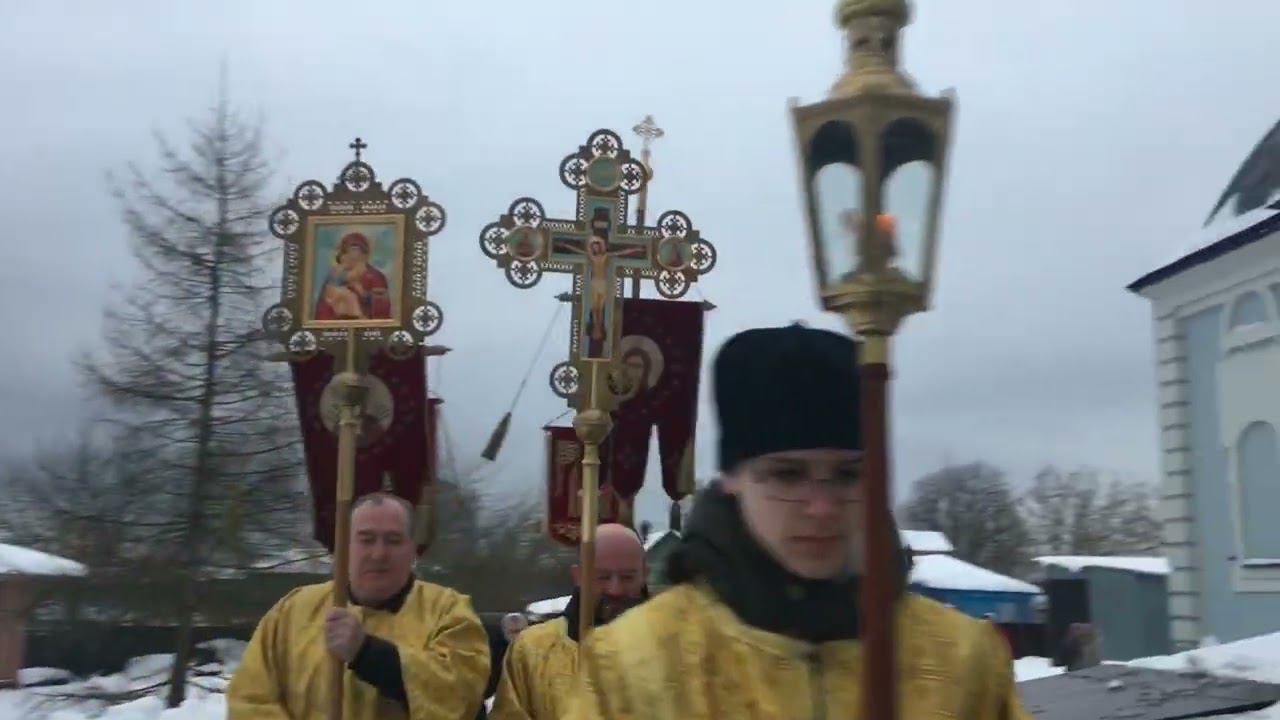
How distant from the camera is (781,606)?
8.91ft

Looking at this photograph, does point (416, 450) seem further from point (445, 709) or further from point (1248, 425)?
point (1248, 425)

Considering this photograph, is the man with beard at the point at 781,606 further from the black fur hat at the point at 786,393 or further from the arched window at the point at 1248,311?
the arched window at the point at 1248,311

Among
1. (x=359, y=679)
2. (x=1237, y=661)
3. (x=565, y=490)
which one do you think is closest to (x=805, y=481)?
(x=359, y=679)

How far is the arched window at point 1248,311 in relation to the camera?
13.5m

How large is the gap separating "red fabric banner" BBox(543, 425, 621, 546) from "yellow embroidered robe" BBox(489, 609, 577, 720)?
3404 millimetres

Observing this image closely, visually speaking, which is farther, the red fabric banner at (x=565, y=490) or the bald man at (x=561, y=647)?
the red fabric banner at (x=565, y=490)

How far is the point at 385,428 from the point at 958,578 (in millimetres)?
18085

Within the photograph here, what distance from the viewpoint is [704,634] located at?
2756 mm

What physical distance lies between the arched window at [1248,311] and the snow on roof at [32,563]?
11344 mm

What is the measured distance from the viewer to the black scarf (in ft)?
8.91

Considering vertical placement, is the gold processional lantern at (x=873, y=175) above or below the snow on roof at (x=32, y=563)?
above

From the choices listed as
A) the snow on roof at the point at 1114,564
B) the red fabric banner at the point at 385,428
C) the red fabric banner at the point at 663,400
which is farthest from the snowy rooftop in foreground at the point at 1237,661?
the snow on roof at the point at 1114,564

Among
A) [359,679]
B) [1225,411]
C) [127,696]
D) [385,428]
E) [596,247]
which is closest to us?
[359,679]

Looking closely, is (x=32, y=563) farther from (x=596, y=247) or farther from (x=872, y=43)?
(x=872, y=43)
